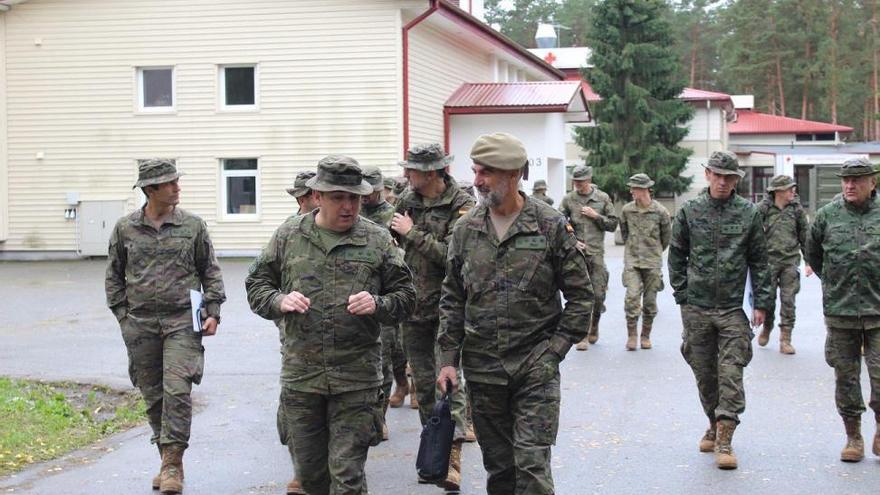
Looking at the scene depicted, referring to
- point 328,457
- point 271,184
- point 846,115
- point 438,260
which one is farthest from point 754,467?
point 846,115

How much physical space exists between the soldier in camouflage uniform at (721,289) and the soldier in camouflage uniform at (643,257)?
18.4ft

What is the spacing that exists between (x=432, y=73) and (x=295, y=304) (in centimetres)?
2535

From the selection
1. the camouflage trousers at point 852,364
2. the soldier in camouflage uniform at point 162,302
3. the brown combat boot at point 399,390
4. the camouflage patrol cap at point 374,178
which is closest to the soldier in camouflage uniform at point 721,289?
the camouflage trousers at point 852,364

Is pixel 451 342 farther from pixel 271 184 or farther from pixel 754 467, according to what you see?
pixel 271 184

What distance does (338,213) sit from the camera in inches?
228

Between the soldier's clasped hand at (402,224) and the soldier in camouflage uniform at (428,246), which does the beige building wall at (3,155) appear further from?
the soldier's clasped hand at (402,224)

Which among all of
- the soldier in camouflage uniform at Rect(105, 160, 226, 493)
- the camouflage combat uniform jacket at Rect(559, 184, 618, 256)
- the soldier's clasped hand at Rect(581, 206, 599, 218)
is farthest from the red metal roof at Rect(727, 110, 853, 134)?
the soldier in camouflage uniform at Rect(105, 160, 226, 493)

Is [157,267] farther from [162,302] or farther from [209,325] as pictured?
[209,325]

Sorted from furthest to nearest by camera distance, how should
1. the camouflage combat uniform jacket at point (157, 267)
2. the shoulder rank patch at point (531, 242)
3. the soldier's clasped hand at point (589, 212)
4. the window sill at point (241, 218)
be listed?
1. the window sill at point (241, 218)
2. the soldier's clasped hand at point (589, 212)
3. the camouflage combat uniform jacket at point (157, 267)
4. the shoulder rank patch at point (531, 242)

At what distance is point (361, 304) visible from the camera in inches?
223

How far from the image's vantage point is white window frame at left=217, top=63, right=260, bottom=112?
1147 inches

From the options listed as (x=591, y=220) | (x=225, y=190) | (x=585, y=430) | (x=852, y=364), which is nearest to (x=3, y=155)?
(x=225, y=190)

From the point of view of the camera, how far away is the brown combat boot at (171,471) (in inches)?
282

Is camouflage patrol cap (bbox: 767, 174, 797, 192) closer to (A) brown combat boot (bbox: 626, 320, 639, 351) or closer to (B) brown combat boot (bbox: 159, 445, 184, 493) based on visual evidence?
(A) brown combat boot (bbox: 626, 320, 639, 351)
